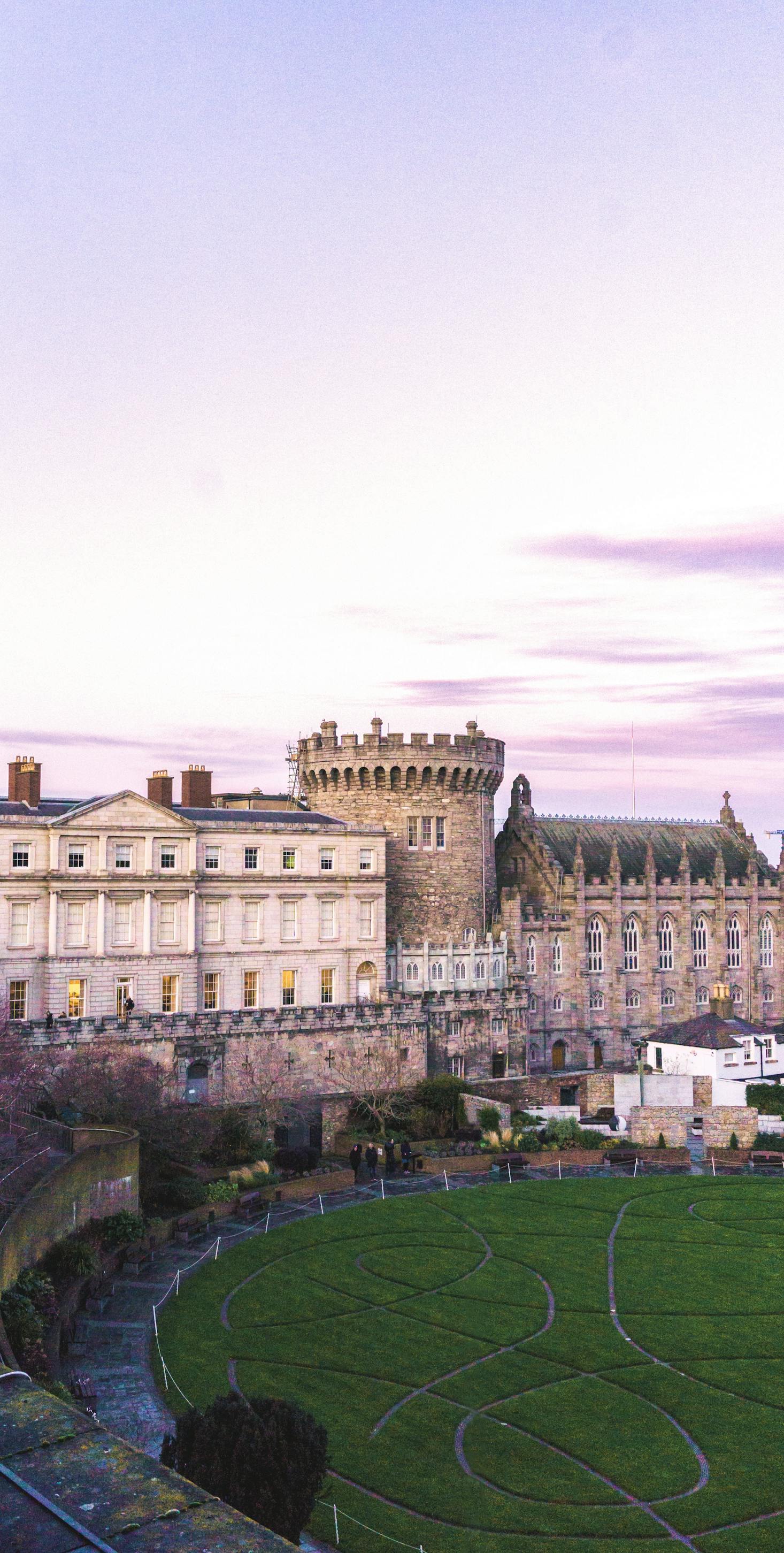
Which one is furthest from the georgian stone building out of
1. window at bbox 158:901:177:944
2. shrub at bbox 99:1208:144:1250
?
shrub at bbox 99:1208:144:1250

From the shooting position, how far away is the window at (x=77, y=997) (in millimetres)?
76500

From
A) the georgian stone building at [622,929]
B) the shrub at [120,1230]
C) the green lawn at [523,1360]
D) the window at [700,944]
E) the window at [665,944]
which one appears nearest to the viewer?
the green lawn at [523,1360]

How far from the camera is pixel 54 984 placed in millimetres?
75938

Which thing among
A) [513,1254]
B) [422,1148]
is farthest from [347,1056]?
[513,1254]

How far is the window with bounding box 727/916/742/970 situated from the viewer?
107000 mm

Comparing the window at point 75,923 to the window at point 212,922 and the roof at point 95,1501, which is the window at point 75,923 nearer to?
the window at point 212,922

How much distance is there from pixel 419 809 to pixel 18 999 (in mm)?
32176

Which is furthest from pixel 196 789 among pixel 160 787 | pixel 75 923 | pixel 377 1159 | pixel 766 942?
pixel 766 942

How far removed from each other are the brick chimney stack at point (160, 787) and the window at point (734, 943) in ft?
159

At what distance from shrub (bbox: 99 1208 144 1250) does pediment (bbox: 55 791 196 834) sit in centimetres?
3202

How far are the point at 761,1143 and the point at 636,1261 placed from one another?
21.8 m

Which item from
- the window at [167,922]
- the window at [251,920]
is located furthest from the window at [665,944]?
the window at [167,922]

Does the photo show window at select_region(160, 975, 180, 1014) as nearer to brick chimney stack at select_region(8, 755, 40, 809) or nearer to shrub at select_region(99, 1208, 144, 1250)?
brick chimney stack at select_region(8, 755, 40, 809)

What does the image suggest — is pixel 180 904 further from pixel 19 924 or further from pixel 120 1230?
pixel 120 1230
